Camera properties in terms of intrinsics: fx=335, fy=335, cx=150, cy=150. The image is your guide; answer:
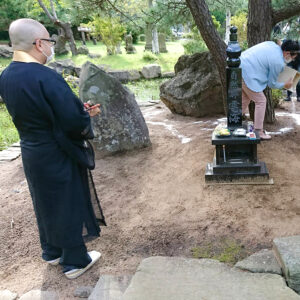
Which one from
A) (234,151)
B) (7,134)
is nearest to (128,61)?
(7,134)

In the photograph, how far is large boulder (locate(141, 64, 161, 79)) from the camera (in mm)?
12953

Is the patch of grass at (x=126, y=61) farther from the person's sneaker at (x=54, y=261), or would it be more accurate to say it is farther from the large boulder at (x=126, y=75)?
the person's sneaker at (x=54, y=261)

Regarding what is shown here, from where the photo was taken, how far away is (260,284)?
208cm

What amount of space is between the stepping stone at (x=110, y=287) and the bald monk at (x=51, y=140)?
11.5 inches

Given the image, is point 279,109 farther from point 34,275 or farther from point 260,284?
point 34,275

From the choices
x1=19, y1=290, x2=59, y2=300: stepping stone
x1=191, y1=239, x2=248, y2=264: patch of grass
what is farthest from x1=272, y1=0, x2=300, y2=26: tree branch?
x1=19, y1=290, x2=59, y2=300: stepping stone

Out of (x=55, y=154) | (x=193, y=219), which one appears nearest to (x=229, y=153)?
(x=193, y=219)

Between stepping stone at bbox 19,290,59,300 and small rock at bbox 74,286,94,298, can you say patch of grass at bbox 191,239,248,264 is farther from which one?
stepping stone at bbox 19,290,59,300

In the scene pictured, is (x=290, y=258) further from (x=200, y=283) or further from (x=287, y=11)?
(x=287, y=11)

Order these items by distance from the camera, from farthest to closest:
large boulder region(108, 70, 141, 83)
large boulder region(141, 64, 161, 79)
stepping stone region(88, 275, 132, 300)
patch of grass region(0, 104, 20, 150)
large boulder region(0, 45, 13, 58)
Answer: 1. large boulder region(0, 45, 13, 58)
2. large boulder region(141, 64, 161, 79)
3. large boulder region(108, 70, 141, 83)
4. patch of grass region(0, 104, 20, 150)
5. stepping stone region(88, 275, 132, 300)

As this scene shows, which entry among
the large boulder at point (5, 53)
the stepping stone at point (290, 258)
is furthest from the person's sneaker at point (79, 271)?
the large boulder at point (5, 53)

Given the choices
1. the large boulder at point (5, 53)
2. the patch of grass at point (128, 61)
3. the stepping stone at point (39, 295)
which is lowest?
the stepping stone at point (39, 295)

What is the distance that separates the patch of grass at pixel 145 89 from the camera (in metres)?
9.63

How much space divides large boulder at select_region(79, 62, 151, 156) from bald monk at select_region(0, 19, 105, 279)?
7.17ft
